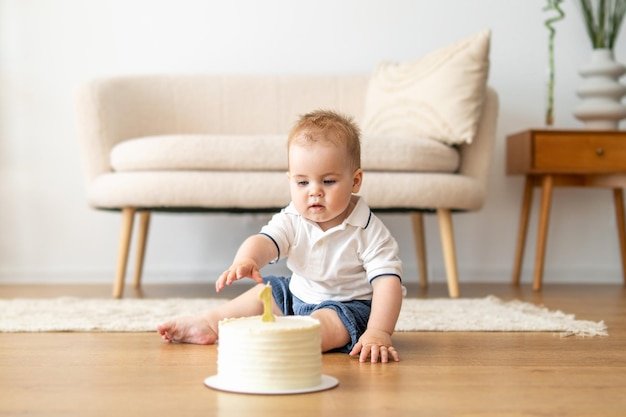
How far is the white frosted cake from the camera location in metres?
0.97

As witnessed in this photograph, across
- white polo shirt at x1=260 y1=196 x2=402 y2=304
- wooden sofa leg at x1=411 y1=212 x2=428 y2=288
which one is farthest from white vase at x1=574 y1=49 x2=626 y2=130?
white polo shirt at x1=260 y1=196 x2=402 y2=304

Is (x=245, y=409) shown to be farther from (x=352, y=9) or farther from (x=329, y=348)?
(x=352, y=9)

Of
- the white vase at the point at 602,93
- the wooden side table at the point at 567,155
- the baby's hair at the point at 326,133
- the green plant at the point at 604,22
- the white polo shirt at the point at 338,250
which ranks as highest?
the green plant at the point at 604,22

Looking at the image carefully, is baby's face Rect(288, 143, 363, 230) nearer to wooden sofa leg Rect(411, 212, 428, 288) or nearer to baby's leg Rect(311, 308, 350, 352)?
baby's leg Rect(311, 308, 350, 352)

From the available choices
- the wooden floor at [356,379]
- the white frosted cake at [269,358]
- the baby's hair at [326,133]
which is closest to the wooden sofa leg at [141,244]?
the wooden floor at [356,379]

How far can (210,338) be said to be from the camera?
1.41 m

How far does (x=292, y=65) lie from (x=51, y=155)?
948 mm

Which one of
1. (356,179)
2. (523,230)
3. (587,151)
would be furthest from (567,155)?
(356,179)

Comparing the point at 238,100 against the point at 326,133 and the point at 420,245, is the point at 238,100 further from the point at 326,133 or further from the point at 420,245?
the point at 326,133

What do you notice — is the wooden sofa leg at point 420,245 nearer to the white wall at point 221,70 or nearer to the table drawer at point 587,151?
the white wall at point 221,70

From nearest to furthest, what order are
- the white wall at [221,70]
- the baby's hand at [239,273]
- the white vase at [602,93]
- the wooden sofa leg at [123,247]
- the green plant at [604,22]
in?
the baby's hand at [239,273]
the wooden sofa leg at [123,247]
the white vase at [602,93]
the green plant at [604,22]
the white wall at [221,70]

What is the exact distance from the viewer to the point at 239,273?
1138mm

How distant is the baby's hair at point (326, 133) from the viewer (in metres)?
1.28

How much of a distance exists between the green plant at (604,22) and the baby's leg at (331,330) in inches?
79.7
